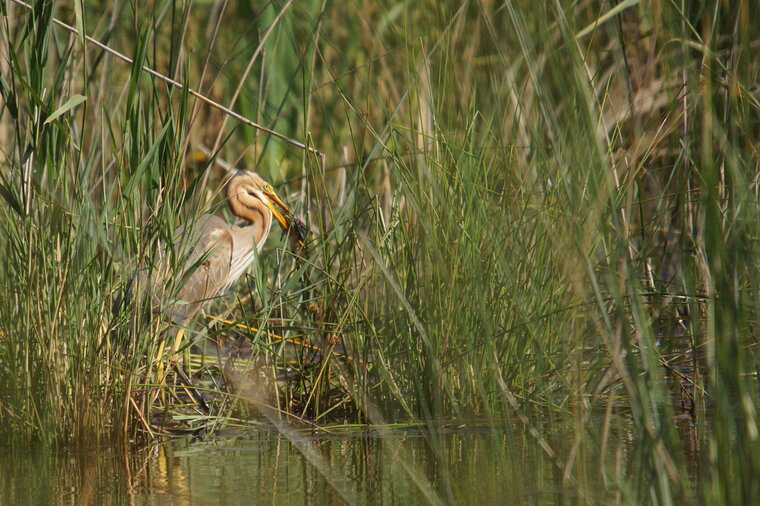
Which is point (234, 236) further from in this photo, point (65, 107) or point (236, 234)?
point (65, 107)

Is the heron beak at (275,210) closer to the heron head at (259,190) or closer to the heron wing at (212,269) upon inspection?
the heron head at (259,190)

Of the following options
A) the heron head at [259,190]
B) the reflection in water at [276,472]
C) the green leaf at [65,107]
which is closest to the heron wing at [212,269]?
the heron head at [259,190]

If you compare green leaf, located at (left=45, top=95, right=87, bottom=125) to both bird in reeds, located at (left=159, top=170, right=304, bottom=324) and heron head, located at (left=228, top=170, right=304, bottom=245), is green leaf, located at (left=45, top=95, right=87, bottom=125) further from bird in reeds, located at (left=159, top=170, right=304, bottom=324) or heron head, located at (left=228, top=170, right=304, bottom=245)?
heron head, located at (left=228, top=170, right=304, bottom=245)

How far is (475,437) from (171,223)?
1.09 meters

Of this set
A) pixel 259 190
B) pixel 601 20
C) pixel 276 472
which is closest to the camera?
pixel 601 20

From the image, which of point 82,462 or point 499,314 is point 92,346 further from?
point 499,314

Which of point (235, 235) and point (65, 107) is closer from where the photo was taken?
point (65, 107)

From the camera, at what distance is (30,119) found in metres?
2.89

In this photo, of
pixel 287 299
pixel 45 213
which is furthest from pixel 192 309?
pixel 45 213

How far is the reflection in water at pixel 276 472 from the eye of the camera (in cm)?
254

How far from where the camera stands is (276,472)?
113 inches

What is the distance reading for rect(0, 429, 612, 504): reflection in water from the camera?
2537 millimetres

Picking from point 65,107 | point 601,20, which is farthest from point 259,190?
point 601,20

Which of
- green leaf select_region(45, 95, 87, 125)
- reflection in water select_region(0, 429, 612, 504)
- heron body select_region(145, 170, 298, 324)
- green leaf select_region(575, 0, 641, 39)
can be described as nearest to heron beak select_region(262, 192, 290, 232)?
heron body select_region(145, 170, 298, 324)
